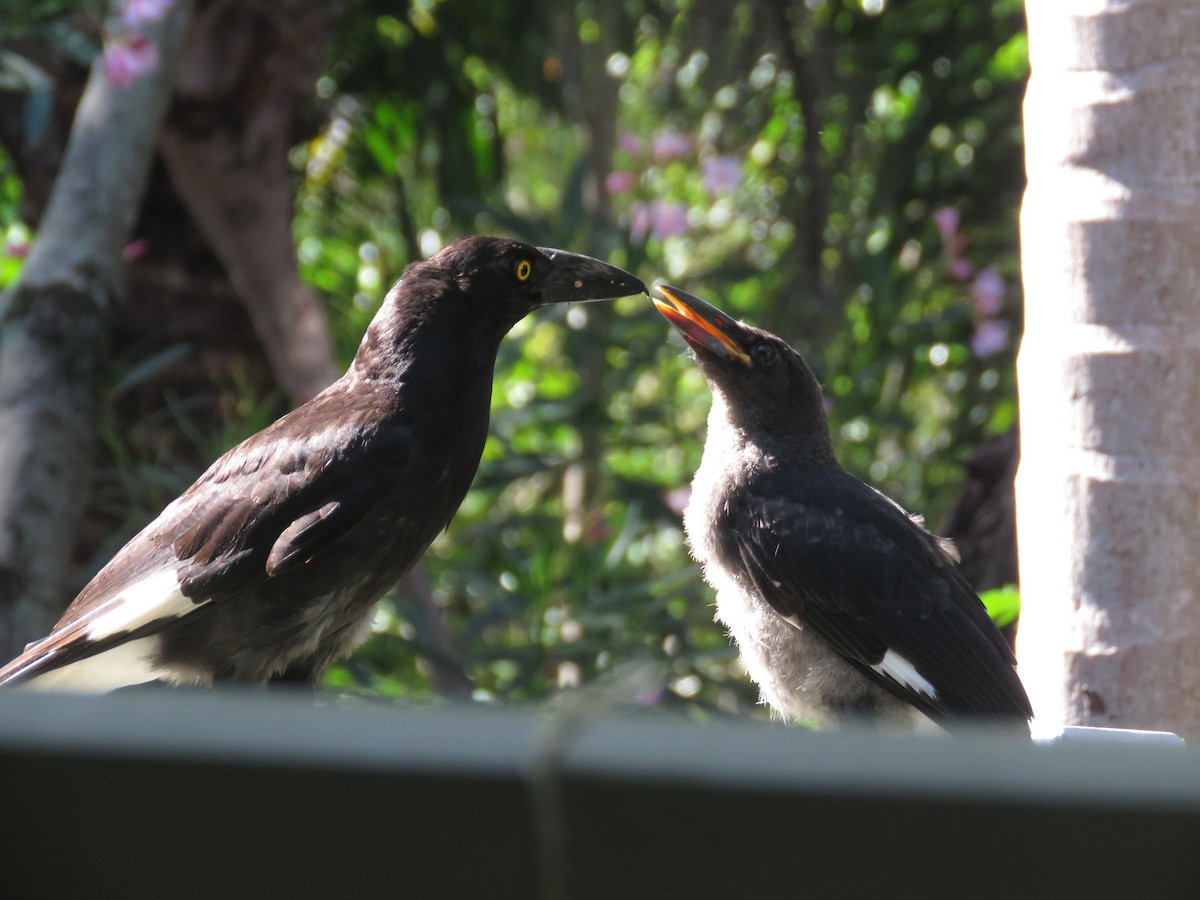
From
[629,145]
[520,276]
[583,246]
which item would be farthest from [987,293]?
[520,276]

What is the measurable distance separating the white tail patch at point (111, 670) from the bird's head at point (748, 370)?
1175 millimetres

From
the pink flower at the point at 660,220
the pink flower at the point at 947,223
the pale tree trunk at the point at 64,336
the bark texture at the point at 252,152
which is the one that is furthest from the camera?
the pink flower at the point at 660,220

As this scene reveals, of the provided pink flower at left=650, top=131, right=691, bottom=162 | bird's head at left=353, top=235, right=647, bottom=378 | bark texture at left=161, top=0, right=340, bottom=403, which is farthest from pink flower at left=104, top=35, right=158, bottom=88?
pink flower at left=650, top=131, right=691, bottom=162

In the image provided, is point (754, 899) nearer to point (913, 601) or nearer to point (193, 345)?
point (913, 601)

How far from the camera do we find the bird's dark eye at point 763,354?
277cm

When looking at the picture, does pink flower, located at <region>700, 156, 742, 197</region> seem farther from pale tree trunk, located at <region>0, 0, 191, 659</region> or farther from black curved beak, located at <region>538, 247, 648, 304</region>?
black curved beak, located at <region>538, 247, 648, 304</region>

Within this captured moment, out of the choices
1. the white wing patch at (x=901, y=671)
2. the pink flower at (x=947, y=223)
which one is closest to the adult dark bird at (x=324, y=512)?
the white wing patch at (x=901, y=671)

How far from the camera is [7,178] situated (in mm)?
5102

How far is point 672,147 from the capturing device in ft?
17.8

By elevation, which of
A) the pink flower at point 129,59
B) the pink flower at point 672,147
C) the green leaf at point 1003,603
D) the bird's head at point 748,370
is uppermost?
the pink flower at point 129,59

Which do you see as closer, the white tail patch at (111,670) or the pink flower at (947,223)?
the white tail patch at (111,670)

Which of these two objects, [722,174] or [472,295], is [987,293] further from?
[472,295]

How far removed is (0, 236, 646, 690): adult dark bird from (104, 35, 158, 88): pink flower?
3.84 ft

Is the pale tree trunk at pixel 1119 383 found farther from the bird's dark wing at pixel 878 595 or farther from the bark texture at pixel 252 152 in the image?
the bark texture at pixel 252 152
